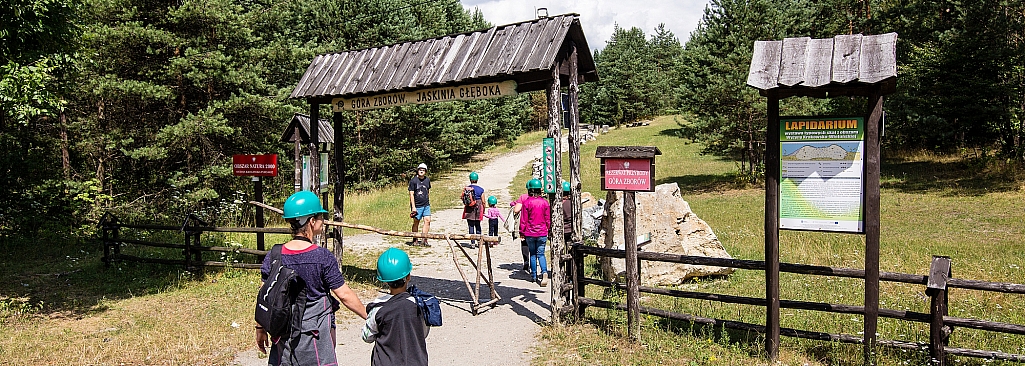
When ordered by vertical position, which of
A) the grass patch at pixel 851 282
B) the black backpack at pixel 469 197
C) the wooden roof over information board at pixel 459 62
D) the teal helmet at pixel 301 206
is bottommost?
the grass patch at pixel 851 282

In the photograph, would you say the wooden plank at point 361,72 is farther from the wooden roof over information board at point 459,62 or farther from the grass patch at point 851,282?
the grass patch at point 851,282

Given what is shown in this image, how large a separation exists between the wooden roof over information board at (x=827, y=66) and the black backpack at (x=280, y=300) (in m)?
4.17

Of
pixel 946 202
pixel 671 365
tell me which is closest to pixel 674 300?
pixel 671 365

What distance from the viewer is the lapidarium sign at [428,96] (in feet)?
27.7

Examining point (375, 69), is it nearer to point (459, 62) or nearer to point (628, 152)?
point (459, 62)

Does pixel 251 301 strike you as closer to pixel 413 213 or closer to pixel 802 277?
pixel 413 213

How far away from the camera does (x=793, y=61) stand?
19.8 ft

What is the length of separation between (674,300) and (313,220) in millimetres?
5905

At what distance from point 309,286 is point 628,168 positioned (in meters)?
3.99

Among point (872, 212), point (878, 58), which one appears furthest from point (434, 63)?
point (872, 212)

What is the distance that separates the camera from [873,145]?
18.6 feet

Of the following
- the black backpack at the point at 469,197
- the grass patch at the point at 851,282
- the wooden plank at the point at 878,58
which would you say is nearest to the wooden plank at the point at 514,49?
the grass patch at the point at 851,282

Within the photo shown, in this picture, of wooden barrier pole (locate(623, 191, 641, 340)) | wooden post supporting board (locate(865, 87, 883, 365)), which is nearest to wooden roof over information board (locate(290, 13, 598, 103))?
wooden barrier pole (locate(623, 191, 641, 340))

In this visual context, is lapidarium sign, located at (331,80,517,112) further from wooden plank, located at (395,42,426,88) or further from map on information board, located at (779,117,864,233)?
map on information board, located at (779,117,864,233)
